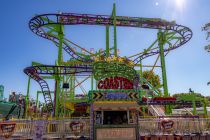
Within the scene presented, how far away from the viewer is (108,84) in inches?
574

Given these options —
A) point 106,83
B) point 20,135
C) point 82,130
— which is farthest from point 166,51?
point 20,135

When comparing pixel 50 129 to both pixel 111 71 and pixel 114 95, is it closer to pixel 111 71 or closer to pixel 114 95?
pixel 114 95

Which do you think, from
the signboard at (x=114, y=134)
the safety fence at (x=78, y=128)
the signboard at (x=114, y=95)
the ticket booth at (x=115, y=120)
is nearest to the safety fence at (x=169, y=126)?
the safety fence at (x=78, y=128)

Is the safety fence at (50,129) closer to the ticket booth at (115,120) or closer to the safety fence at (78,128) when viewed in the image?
the safety fence at (78,128)

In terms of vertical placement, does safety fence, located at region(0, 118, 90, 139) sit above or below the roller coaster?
below

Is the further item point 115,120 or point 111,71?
point 111,71

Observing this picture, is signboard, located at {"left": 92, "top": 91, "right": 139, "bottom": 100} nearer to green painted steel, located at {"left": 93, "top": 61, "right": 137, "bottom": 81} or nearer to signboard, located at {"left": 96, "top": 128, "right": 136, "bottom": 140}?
green painted steel, located at {"left": 93, "top": 61, "right": 137, "bottom": 81}

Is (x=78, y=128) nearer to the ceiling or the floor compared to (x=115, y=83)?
A: nearer to the floor

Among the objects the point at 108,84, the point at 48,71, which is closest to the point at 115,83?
the point at 108,84

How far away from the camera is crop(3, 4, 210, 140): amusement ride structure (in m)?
13.5

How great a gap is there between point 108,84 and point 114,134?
3.43 metres

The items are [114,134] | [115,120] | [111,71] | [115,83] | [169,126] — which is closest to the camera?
[114,134]

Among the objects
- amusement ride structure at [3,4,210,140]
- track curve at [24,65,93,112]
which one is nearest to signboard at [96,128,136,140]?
amusement ride structure at [3,4,210,140]

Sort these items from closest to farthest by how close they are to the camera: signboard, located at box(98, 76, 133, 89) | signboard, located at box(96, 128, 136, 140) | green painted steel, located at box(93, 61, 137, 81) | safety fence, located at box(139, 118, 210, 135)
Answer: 1. signboard, located at box(96, 128, 136, 140)
2. safety fence, located at box(139, 118, 210, 135)
3. signboard, located at box(98, 76, 133, 89)
4. green painted steel, located at box(93, 61, 137, 81)
